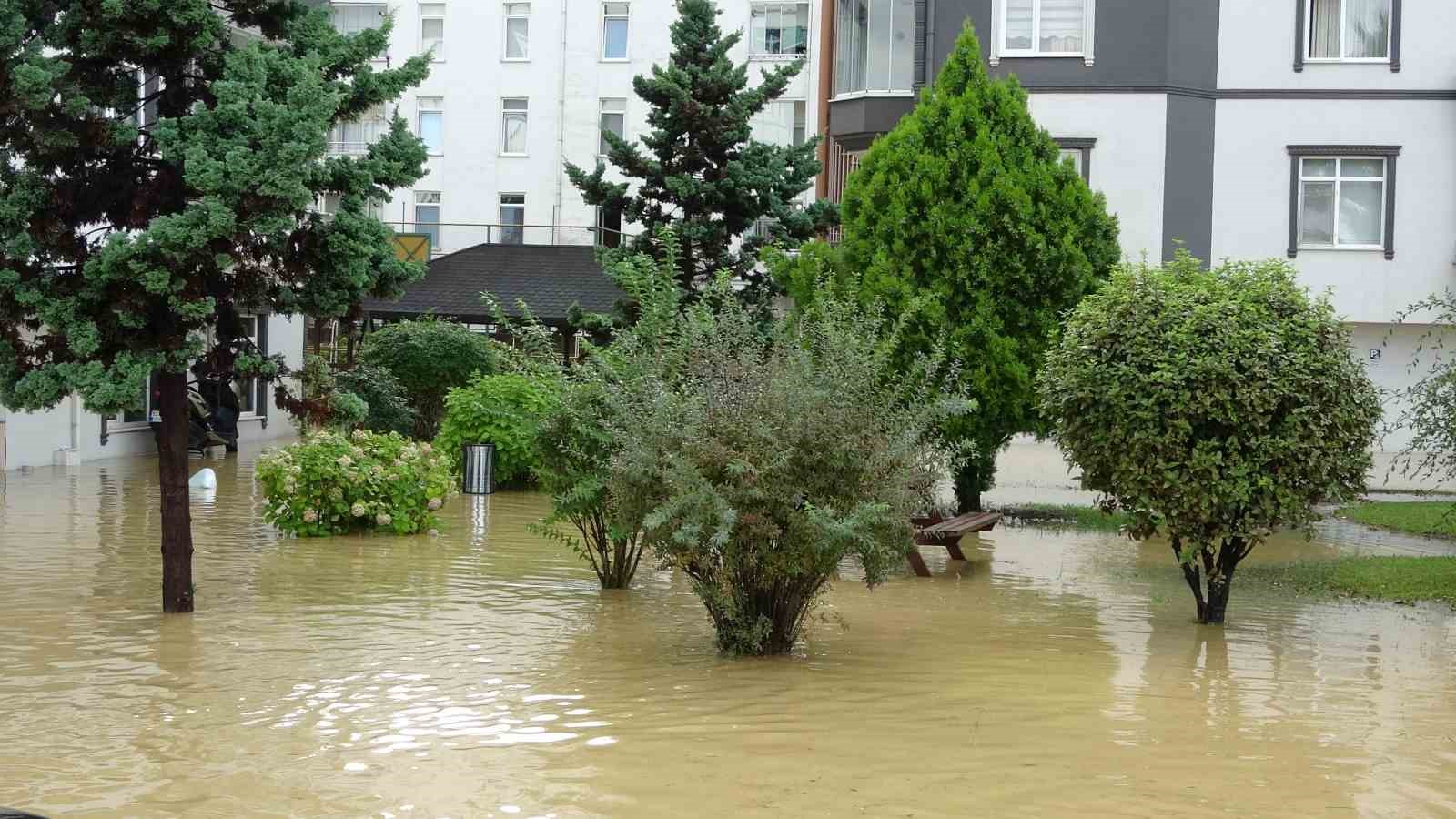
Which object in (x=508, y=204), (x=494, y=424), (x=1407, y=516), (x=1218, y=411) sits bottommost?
(x=1407, y=516)

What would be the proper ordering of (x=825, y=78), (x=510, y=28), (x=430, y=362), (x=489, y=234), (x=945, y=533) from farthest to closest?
1. (x=510, y=28)
2. (x=489, y=234)
3. (x=825, y=78)
4. (x=430, y=362)
5. (x=945, y=533)

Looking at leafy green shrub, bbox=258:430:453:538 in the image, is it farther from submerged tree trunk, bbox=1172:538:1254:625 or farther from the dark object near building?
the dark object near building

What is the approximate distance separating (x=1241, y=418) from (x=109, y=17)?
26.5 feet

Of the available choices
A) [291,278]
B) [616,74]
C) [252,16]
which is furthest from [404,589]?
[616,74]

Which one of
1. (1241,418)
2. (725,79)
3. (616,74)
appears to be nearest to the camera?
(1241,418)

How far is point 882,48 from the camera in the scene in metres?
30.5

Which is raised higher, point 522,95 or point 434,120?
point 522,95

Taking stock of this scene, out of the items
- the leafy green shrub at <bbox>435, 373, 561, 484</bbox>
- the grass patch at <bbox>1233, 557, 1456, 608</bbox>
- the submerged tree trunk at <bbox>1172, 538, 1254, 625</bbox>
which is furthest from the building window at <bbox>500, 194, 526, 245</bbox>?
the submerged tree trunk at <bbox>1172, 538, 1254, 625</bbox>

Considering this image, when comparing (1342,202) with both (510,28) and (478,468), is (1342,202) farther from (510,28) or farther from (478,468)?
(510,28)

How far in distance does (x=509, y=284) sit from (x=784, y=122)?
10.7 meters

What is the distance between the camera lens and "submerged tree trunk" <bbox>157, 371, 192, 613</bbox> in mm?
11734

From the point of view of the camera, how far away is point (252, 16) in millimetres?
12016

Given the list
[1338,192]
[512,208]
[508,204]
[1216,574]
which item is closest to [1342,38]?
[1338,192]

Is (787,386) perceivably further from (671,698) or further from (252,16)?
(252,16)
